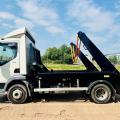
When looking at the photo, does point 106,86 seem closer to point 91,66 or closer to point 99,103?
point 99,103

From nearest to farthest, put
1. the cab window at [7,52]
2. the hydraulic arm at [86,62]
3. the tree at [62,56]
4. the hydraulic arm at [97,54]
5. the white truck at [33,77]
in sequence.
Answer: the white truck at [33,77], the cab window at [7,52], the hydraulic arm at [97,54], the hydraulic arm at [86,62], the tree at [62,56]

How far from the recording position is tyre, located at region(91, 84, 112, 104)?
1380cm

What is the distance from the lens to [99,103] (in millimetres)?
13773

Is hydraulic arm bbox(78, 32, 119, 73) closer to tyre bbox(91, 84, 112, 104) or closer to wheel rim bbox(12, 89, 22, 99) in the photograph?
tyre bbox(91, 84, 112, 104)

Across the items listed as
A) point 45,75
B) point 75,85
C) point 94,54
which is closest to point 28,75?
point 45,75

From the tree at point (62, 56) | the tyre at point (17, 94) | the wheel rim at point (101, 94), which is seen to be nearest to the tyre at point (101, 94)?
the wheel rim at point (101, 94)

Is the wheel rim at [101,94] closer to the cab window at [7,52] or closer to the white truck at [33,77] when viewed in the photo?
the white truck at [33,77]

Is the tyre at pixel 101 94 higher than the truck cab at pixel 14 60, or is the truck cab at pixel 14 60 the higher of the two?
the truck cab at pixel 14 60

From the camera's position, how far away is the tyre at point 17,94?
45.4 feet

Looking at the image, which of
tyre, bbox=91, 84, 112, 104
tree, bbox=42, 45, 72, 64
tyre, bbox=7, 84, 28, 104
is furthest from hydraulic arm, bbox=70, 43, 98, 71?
tyre, bbox=7, 84, 28, 104

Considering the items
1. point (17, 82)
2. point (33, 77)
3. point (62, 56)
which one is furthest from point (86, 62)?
point (62, 56)
